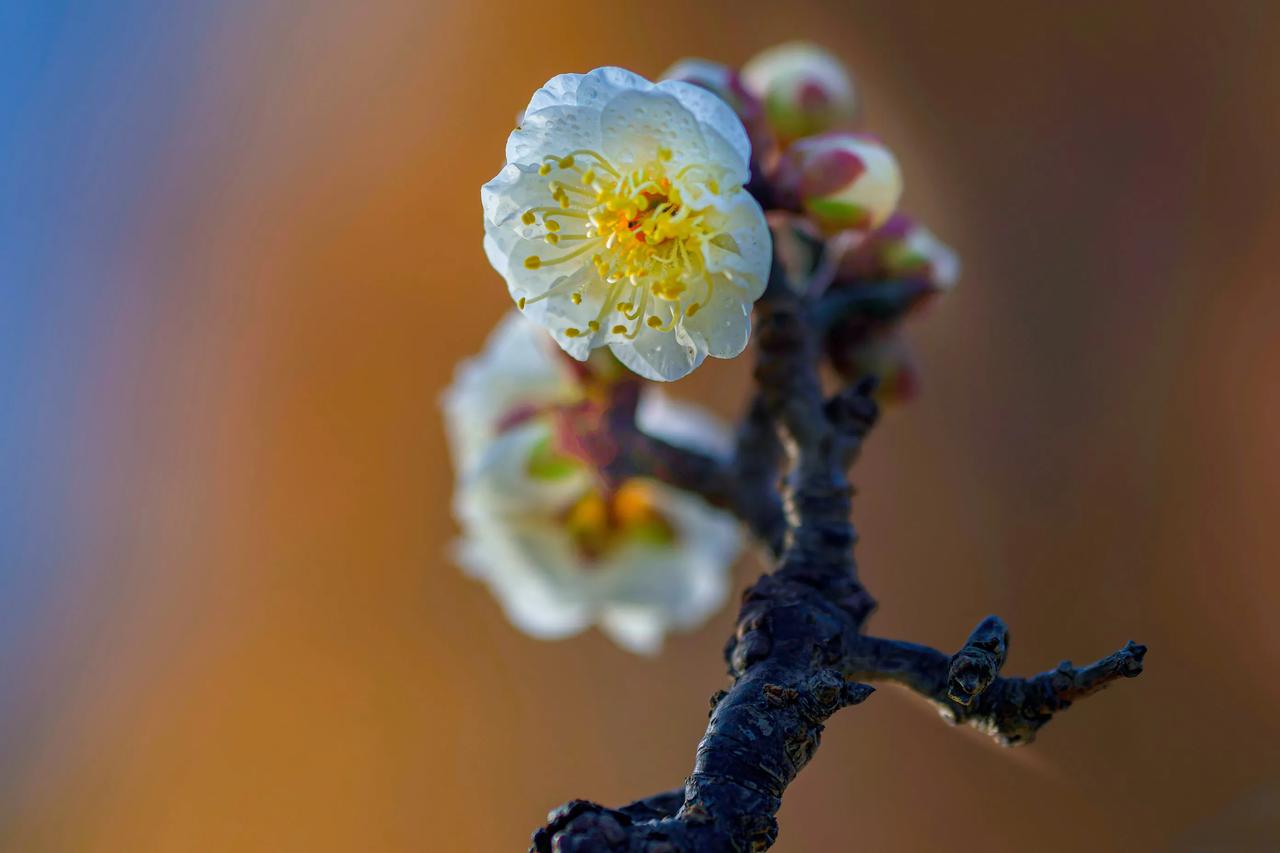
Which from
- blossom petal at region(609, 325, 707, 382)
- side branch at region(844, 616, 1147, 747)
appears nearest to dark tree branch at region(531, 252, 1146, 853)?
side branch at region(844, 616, 1147, 747)

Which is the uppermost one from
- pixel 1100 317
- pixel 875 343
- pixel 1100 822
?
pixel 1100 317

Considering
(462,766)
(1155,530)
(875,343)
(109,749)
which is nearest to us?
(875,343)

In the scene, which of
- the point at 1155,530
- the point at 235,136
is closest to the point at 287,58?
the point at 235,136

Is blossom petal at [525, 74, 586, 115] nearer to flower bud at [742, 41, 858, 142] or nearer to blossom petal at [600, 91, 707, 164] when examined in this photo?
blossom petal at [600, 91, 707, 164]

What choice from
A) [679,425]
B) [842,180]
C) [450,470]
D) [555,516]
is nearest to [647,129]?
[842,180]

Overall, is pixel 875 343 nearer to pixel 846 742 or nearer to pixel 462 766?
pixel 846 742

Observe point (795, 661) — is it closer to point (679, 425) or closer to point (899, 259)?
point (899, 259)
